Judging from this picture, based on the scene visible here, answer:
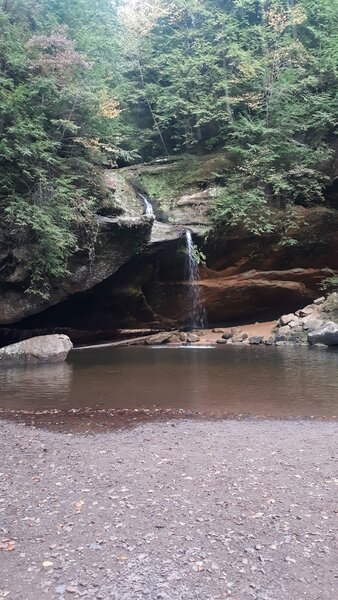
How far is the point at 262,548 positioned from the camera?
3119 millimetres

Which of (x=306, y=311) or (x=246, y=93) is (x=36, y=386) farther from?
(x=246, y=93)

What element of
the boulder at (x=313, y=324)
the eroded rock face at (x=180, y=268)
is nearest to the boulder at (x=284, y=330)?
the boulder at (x=313, y=324)

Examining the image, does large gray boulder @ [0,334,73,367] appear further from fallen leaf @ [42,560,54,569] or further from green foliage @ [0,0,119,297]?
fallen leaf @ [42,560,54,569]

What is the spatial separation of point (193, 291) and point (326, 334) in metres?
5.53

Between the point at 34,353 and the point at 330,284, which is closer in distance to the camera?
the point at 34,353

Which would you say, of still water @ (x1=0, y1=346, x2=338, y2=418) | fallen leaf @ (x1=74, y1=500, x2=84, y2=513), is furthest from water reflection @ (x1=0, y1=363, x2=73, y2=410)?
fallen leaf @ (x1=74, y1=500, x2=84, y2=513)

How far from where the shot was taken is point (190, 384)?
29.6 feet

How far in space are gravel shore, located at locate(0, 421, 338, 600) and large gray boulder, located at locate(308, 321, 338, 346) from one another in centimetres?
913

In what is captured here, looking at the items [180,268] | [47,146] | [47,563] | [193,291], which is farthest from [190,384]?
[193,291]

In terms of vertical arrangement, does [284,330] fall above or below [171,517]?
above

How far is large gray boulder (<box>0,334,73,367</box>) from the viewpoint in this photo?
498 inches

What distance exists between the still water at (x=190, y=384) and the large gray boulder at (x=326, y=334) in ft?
4.60

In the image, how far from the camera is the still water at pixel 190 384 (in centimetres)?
746

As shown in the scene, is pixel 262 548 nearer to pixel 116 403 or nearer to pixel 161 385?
pixel 116 403
